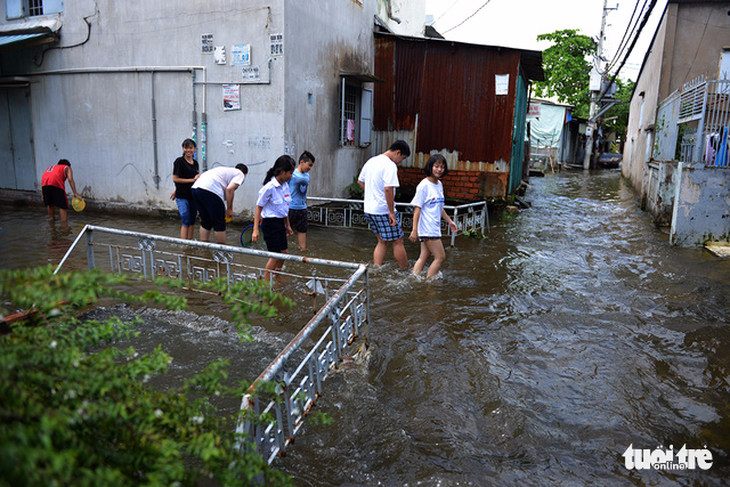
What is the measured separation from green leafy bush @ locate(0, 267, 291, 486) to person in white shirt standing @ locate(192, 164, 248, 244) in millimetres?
4879

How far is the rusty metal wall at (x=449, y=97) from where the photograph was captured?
11.1 metres

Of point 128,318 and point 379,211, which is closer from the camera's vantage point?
point 128,318

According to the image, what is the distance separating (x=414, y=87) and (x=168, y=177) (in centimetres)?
582

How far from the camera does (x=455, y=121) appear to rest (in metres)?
11.6

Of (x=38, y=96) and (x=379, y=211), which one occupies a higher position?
(x=38, y=96)

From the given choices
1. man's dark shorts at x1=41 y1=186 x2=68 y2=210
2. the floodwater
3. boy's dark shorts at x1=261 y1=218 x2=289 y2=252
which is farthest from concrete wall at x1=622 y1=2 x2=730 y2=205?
man's dark shorts at x1=41 y1=186 x2=68 y2=210

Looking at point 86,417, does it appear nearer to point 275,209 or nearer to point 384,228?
point 275,209

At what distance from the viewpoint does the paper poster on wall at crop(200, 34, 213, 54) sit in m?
9.75

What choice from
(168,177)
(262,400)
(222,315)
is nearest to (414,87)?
(168,177)

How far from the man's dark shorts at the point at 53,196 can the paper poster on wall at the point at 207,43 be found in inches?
147

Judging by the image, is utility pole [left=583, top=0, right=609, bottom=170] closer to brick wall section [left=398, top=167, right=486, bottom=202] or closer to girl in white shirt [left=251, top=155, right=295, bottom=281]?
brick wall section [left=398, top=167, right=486, bottom=202]

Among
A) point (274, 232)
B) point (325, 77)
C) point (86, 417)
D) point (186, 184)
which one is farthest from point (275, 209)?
point (325, 77)

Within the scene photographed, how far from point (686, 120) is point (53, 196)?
11.7 meters

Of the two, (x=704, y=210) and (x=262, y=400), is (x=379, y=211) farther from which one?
(x=704, y=210)
